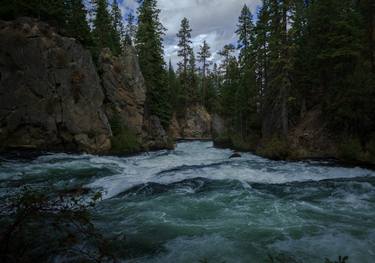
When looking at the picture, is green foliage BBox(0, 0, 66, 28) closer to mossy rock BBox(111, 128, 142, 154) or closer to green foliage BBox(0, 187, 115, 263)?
mossy rock BBox(111, 128, 142, 154)

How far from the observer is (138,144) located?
2978 centimetres

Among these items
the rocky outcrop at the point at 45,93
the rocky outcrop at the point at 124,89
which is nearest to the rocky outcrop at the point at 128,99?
the rocky outcrop at the point at 124,89

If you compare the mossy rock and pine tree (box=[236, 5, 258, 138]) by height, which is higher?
pine tree (box=[236, 5, 258, 138])

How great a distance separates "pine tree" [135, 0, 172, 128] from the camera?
37656mm

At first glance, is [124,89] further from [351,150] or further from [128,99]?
[351,150]

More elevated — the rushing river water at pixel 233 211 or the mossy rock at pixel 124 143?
the mossy rock at pixel 124 143

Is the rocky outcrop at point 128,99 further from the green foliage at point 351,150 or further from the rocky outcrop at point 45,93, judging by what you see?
the green foliage at point 351,150

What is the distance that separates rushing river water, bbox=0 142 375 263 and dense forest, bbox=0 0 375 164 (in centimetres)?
489

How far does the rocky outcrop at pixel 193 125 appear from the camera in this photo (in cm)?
6166

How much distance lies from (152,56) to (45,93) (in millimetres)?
18906

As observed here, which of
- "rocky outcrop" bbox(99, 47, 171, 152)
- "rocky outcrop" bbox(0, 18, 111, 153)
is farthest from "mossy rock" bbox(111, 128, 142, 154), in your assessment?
"rocky outcrop" bbox(0, 18, 111, 153)

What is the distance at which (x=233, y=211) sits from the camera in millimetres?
8930

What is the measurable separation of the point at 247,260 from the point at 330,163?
13795mm

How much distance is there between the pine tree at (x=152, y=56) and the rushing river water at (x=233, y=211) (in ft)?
76.9
